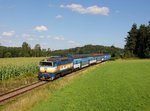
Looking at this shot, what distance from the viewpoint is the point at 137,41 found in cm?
12262

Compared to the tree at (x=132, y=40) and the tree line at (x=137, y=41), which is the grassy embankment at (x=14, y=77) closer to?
the tree line at (x=137, y=41)

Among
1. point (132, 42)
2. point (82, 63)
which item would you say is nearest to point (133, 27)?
point (132, 42)

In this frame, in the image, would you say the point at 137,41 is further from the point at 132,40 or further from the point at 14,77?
the point at 14,77

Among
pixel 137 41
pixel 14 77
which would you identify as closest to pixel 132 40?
pixel 137 41

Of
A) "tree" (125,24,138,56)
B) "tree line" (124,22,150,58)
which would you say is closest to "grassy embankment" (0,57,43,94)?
"tree line" (124,22,150,58)

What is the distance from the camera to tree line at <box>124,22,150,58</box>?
11431 centimetres

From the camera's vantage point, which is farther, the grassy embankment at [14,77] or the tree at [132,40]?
the tree at [132,40]

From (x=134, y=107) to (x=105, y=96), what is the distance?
12.5 ft

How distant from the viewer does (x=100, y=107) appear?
1551 cm

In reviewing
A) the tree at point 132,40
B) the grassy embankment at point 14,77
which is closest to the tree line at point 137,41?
the tree at point 132,40

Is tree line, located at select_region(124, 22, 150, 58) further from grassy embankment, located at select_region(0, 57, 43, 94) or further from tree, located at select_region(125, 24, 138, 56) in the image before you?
grassy embankment, located at select_region(0, 57, 43, 94)

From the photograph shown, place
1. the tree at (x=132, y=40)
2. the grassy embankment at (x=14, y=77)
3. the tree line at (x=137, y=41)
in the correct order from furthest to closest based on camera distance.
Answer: the tree at (x=132, y=40), the tree line at (x=137, y=41), the grassy embankment at (x=14, y=77)

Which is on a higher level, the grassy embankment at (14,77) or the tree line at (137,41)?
the tree line at (137,41)

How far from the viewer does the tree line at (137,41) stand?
114 metres
